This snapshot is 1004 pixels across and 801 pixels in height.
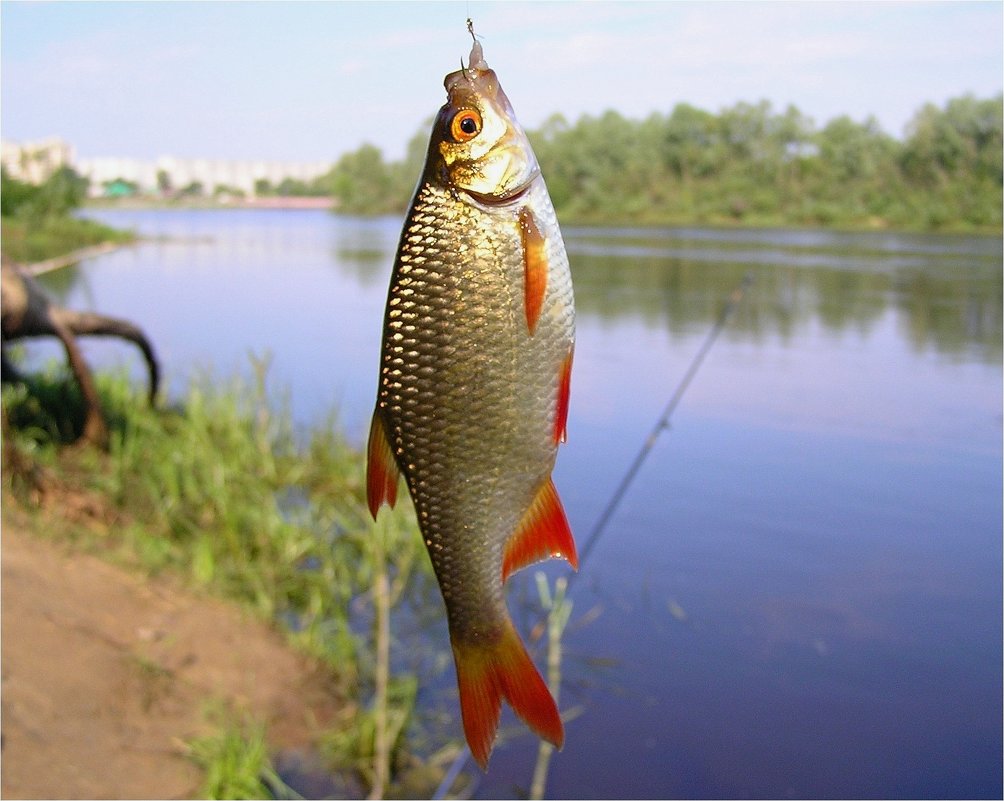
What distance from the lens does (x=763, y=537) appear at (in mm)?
9141

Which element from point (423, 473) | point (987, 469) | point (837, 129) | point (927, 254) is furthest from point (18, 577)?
point (927, 254)

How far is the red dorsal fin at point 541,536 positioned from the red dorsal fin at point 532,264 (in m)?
0.27

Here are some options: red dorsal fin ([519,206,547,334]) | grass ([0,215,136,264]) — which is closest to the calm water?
red dorsal fin ([519,206,547,334])

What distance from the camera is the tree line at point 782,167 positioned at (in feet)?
49.4

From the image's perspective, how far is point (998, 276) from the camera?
25625 mm

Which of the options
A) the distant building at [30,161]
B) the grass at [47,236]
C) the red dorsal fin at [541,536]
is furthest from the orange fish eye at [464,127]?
the distant building at [30,161]

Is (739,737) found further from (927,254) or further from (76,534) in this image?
(927,254)

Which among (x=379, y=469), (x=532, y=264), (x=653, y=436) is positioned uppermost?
(x=532, y=264)

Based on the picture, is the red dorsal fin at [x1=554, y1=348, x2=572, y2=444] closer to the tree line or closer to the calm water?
the calm water

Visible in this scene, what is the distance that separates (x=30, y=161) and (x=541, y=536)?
3539 cm

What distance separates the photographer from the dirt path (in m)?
4.79

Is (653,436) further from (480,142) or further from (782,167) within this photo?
(782,167)

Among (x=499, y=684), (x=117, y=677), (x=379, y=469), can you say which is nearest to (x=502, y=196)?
(x=379, y=469)

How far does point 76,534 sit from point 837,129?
58.4ft
